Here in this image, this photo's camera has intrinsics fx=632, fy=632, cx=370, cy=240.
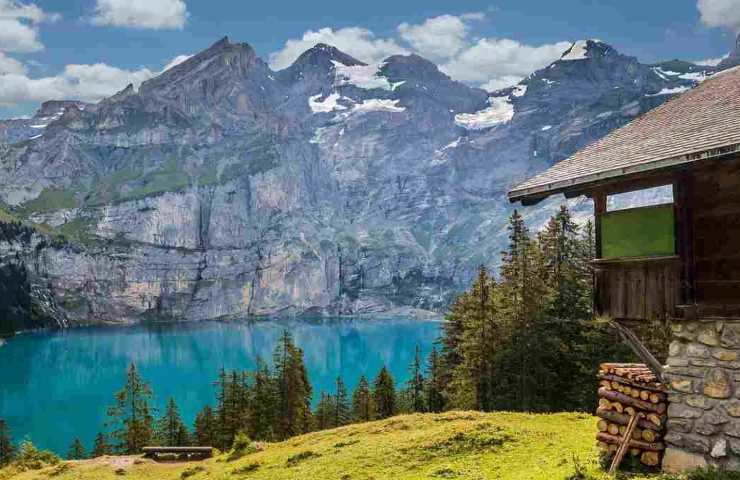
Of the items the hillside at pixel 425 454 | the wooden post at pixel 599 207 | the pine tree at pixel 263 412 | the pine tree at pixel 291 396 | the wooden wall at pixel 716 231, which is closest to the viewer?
the wooden wall at pixel 716 231

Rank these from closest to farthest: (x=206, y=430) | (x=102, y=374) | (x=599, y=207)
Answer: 1. (x=599, y=207)
2. (x=206, y=430)
3. (x=102, y=374)

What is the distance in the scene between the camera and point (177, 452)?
33.8 m

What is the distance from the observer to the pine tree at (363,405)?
6550cm

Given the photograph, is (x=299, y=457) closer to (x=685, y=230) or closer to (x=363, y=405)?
(x=685, y=230)

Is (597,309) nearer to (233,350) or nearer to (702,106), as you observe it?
(702,106)

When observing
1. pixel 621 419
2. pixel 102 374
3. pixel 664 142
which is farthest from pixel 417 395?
pixel 102 374

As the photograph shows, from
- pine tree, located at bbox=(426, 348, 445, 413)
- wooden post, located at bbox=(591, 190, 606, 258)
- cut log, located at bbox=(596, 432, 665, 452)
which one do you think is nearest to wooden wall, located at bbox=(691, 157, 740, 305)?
wooden post, located at bbox=(591, 190, 606, 258)

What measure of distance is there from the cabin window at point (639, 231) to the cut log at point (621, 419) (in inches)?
143

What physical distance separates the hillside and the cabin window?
16.5ft

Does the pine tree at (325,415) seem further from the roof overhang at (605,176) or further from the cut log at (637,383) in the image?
the roof overhang at (605,176)

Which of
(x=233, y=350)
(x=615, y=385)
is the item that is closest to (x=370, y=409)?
(x=615, y=385)

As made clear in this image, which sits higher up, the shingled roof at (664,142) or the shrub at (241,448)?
the shingled roof at (664,142)

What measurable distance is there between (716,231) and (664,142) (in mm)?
2286

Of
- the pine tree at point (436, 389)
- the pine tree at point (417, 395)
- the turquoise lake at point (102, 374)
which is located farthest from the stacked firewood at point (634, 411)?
the turquoise lake at point (102, 374)
